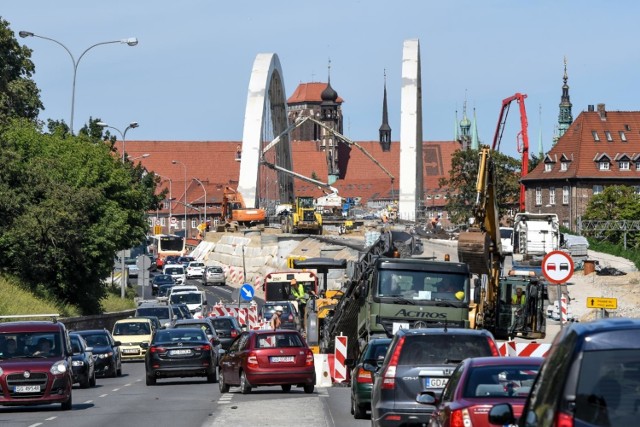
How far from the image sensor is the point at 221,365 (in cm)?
2962

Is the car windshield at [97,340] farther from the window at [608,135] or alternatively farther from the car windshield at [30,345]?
the window at [608,135]

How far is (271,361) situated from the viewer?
2789 centimetres

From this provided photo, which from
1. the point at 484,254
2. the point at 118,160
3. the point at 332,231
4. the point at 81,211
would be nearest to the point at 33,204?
the point at 81,211

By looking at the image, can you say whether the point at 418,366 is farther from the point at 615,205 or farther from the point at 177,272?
the point at 615,205

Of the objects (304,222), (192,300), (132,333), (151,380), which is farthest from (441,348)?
(304,222)

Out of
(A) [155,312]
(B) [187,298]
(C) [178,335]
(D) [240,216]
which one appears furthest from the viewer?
(D) [240,216]

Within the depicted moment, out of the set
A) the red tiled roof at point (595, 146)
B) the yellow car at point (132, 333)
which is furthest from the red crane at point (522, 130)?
the yellow car at point (132, 333)

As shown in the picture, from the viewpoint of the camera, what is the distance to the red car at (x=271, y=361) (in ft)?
91.4

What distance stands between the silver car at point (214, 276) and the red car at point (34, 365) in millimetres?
73942

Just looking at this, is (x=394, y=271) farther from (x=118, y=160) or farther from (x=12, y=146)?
(x=118, y=160)

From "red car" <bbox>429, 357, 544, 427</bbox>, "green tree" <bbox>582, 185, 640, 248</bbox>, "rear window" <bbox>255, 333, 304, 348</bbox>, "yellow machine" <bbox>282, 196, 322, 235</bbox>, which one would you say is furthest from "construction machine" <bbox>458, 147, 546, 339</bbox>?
"green tree" <bbox>582, 185, 640, 248</bbox>

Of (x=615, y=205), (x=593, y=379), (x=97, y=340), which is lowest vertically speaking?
(x=97, y=340)

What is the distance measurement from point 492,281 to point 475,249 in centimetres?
318

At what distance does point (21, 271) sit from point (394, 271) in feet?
101
